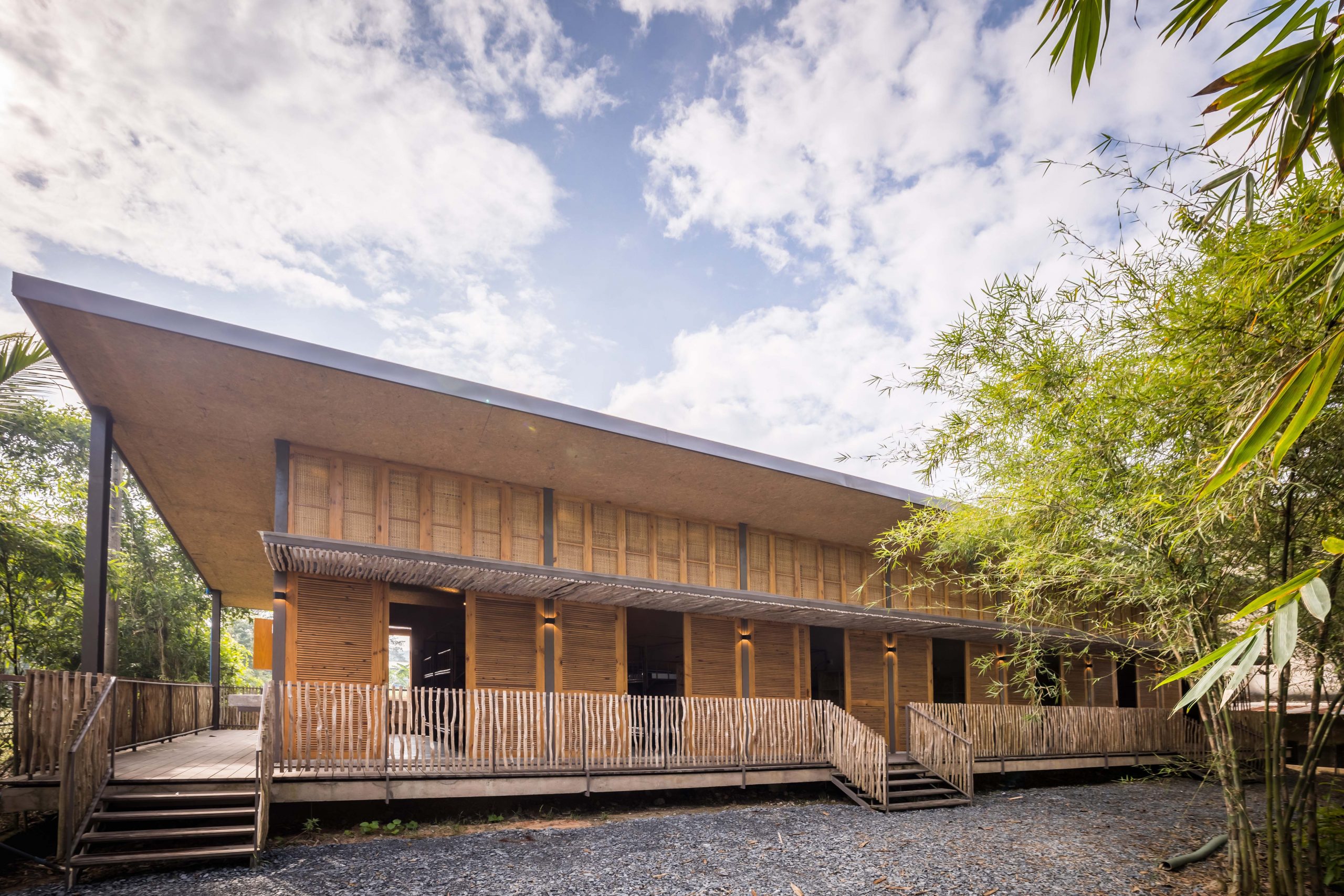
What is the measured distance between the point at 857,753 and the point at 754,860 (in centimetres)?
377

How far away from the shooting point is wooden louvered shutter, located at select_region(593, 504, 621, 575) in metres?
11.6

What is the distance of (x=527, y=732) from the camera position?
9438 mm

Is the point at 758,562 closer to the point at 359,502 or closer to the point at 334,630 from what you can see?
the point at 359,502

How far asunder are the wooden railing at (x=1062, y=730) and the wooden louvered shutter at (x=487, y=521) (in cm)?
694

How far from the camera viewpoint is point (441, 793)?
325 inches

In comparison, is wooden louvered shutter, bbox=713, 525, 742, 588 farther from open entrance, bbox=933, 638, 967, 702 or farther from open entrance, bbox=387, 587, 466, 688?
open entrance, bbox=933, 638, 967, 702

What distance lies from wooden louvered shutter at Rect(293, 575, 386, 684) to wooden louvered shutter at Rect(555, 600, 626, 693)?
8.38 feet

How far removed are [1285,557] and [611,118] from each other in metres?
9.06

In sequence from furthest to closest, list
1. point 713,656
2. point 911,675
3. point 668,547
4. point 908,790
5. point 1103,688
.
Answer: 1. point 1103,688
2. point 911,675
3. point 713,656
4. point 668,547
5. point 908,790

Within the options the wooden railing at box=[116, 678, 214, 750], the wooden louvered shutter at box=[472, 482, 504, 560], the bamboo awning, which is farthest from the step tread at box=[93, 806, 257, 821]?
the wooden louvered shutter at box=[472, 482, 504, 560]

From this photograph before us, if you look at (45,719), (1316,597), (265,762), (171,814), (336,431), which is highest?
(336,431)

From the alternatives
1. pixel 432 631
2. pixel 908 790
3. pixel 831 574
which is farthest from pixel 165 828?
pixel 831 574

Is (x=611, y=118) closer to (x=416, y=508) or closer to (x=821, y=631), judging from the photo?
(x=416, y=508)

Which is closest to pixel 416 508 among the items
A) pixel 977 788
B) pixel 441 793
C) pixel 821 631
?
pixel 441 793
